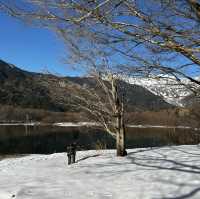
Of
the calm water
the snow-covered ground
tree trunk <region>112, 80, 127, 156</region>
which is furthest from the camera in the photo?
the calm water

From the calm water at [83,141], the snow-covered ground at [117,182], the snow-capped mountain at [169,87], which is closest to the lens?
the snow-capped mountain at [169,87]

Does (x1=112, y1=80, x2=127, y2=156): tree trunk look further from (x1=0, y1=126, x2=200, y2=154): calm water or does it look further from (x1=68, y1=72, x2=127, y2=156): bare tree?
(x1=0, y1=126, x2=200, y2=154): calm water

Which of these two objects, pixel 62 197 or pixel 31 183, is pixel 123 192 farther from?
pixel 31 183

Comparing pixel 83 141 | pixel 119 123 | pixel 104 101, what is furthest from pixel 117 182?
pixel 83 141

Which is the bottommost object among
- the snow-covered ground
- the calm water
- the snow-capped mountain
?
the snow-covered ground

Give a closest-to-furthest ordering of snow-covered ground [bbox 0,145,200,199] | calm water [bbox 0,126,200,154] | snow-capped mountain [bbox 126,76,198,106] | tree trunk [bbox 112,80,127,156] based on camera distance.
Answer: snow-capped mountain [bbox 126,76,198,106]
snow-covered ground [bbox 0,145,200,199]
tree trunk [bbox 112,80,127,156]
calm water [bbox 0,126,200,154]

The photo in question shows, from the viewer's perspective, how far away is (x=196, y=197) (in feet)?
32.9

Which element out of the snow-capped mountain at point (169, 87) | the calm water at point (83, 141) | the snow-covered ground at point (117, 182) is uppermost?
the snow-capped mountain at point (169, 87)

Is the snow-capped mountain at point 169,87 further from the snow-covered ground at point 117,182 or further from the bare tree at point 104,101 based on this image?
the bare tree at point 104,101

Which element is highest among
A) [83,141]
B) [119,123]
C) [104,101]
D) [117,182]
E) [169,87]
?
[104,101]

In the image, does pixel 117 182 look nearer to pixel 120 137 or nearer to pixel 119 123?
pixel 120 137

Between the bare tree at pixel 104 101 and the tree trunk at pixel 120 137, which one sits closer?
the tree trunk at pixel 120 137

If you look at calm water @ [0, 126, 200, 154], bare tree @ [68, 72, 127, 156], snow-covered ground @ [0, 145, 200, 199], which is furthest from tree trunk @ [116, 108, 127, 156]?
calm water @ [0, 126, 200, 154]

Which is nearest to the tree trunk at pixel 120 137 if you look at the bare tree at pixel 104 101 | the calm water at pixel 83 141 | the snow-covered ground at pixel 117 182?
the bare tree at pixel 104 101
